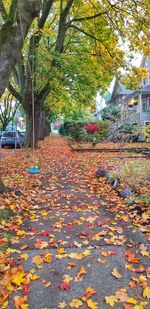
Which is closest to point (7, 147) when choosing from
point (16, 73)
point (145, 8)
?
point (16, 73)

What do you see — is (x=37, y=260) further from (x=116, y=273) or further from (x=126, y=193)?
(x=126, y=193)

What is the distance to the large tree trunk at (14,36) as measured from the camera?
6727 mm

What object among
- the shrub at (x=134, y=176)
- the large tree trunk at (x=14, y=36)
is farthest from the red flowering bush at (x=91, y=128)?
the large tree trunk at (x=14, y=36)

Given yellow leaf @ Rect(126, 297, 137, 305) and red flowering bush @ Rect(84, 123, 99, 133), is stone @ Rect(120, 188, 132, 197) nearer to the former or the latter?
yellow leaf @ Rect(126, 297, 137, 305)

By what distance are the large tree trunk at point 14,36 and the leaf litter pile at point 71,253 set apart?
2.73m

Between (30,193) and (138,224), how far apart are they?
3233mm

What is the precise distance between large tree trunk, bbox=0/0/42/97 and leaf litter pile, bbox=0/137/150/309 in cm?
273

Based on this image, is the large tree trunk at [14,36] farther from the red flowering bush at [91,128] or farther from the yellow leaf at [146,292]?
the red flowering bush at [91,128]

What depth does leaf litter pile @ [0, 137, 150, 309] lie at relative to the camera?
331 cm

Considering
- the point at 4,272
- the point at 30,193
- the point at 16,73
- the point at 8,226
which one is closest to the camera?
the point at 4,272

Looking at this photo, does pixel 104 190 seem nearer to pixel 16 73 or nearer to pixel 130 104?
pixel 16 73

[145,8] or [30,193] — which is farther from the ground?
[145,8]

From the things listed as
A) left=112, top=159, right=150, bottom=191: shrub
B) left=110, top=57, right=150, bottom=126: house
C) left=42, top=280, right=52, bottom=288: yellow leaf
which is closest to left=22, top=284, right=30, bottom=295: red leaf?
left=42, top=280, right=52, bottom=288: yellow leaf

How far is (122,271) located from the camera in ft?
12.6
